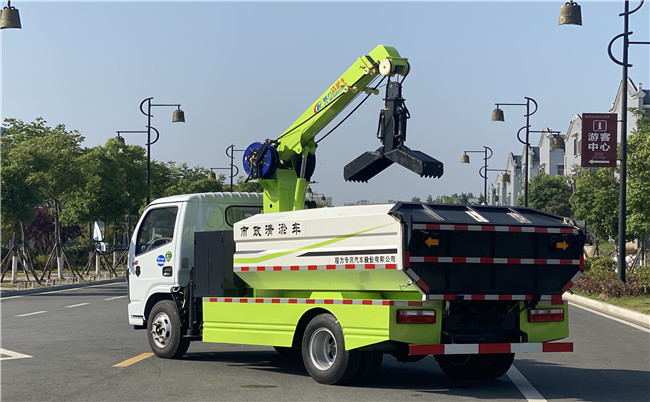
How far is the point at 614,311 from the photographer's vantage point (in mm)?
24469

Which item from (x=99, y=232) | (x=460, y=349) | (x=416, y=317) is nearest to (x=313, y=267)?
(x=416, y=317)

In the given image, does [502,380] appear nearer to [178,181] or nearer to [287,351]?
[287,351]

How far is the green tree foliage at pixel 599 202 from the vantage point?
44219 mm

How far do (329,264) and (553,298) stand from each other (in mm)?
2645

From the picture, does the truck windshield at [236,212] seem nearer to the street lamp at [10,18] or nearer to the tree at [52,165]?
the street lamp at [10,18]

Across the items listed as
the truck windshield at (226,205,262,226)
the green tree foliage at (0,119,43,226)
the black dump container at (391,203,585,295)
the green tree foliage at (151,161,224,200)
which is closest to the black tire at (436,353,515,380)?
the black dump container at (391,203,585,295)

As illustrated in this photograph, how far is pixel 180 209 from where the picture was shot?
13984 millimetres

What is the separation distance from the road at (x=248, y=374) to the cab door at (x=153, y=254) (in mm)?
932

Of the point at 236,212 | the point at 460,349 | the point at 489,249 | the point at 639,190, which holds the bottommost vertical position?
the point at 460,349

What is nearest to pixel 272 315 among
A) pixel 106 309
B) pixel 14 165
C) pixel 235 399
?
pixel 235 399

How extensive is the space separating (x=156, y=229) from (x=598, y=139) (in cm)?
1892

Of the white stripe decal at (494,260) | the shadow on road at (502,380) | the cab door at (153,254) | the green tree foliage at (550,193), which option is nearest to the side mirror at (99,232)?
the cab door at (153,254)

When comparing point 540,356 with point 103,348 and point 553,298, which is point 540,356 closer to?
point 553,298

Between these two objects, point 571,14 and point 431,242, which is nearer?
point 431,242
